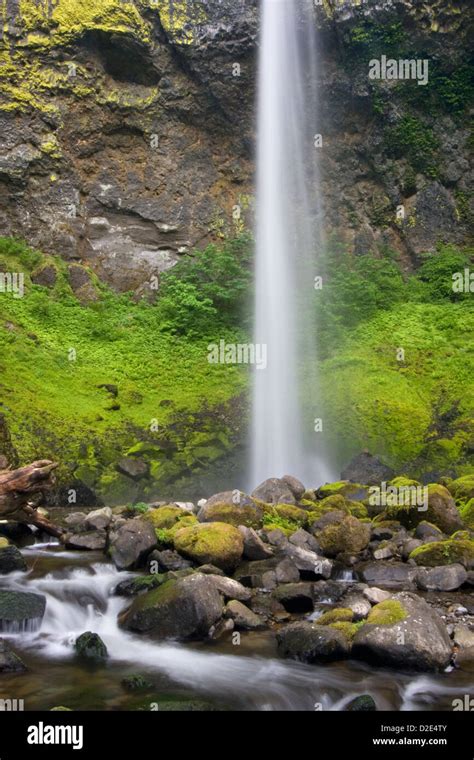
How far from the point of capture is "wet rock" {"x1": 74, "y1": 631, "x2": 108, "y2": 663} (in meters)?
7.53

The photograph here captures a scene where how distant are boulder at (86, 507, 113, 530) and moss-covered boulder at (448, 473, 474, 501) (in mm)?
6912

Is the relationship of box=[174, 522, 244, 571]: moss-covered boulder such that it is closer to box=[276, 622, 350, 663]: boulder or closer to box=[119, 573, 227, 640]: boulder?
box=[119, 573, 227, 640]: boulder

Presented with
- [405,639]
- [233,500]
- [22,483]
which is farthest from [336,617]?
[22,483]

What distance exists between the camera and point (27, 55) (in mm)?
24312

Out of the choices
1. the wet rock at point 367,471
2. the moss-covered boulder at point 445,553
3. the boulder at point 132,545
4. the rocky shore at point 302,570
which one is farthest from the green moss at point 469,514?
the boulder at point 132,545

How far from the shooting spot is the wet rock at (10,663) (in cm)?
691

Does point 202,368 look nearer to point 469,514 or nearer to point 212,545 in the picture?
point 469,514

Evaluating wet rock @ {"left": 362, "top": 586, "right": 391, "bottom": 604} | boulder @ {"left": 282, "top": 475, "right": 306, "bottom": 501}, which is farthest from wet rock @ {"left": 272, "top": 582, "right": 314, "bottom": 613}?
boulder @ {"left": 282, "top": 475, "right": 306, "bottom": 501}

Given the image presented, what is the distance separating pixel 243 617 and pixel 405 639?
6.88ft

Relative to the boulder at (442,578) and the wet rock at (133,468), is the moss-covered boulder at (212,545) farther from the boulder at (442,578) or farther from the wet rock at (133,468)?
the wet rock at (133,468)

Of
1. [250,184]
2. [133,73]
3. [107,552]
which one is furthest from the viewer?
[250,184]

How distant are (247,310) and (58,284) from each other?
6.79 m

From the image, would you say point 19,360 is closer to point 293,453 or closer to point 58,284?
point 58,284

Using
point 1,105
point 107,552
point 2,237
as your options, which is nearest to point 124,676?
point 107,552
